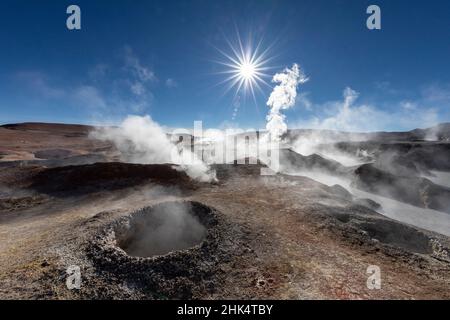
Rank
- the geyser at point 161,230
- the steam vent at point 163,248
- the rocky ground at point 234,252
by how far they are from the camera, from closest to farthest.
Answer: the rocky ground at point 234,252 < the steam vent at point 163,248 < the geyser at point 161,230

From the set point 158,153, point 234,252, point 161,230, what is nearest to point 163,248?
point 161,230

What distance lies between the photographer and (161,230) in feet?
38.8

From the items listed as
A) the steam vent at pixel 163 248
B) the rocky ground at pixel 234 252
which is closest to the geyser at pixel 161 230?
the steam vent at pixel 163 248

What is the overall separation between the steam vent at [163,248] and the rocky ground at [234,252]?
4cm

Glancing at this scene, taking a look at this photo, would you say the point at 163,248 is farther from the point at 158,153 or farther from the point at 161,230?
the point at 158,153

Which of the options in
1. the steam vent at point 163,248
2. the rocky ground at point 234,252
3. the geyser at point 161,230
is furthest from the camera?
the geyser at point 161,230

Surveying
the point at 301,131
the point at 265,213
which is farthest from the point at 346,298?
the point at 301,131

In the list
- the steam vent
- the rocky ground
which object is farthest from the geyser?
the rocky ground

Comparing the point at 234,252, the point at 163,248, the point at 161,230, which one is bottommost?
the point at 163,248

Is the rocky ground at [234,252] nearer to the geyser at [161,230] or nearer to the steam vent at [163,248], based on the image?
the steam vent at [163,248]

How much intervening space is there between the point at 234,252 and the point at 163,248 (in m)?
3.23

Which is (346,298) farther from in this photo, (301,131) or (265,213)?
(301,131)

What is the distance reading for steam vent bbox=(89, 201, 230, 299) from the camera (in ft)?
26.2

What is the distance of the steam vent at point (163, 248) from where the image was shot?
8000 millimetres
